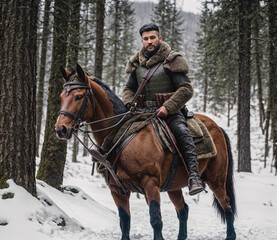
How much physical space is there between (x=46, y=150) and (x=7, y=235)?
3208 millimetres

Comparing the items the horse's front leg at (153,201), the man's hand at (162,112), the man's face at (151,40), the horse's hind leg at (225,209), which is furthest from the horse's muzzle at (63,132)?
the horse's hind leg at (225,209)

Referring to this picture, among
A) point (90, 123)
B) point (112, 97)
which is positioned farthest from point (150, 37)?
point (90, 123)

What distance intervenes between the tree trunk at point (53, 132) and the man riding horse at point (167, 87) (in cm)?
286

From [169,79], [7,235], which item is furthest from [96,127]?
[7,235]

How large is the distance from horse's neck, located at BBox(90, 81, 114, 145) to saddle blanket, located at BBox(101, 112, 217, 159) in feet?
0.43

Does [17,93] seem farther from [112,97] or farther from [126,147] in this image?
[126,147]

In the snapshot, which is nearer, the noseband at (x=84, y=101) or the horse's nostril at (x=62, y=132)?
the horse's nostril at (x=62, y=132)

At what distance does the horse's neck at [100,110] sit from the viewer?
12.6ft

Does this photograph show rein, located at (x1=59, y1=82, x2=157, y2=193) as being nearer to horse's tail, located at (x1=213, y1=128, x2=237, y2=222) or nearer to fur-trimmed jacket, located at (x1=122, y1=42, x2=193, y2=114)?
fur-trimmed jacket, located at (x1=122, y1=42, x2=193, y2=114)

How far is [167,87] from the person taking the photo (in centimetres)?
439

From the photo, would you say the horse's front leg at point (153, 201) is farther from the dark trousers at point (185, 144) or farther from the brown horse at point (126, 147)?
the dark trousers at point (185, 144)

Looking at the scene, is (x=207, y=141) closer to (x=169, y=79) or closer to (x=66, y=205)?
(x=169, y=79)

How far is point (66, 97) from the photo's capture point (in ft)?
Result: 11.5

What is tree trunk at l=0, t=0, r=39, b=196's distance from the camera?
169 inches
